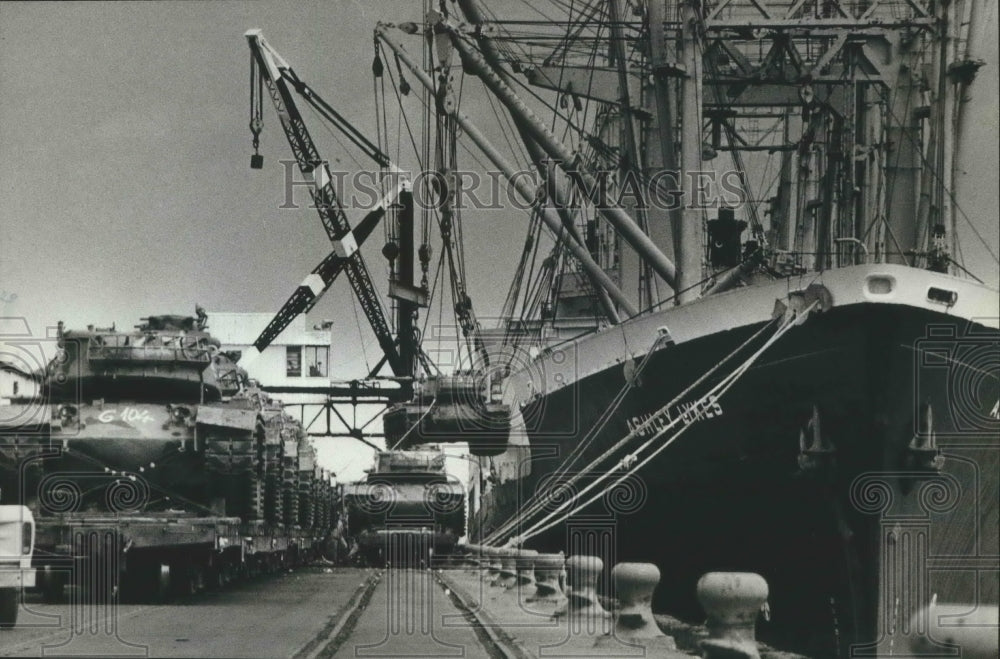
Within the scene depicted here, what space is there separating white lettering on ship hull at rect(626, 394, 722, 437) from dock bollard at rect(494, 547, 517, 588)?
2336 mm

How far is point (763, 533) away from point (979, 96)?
9013mm

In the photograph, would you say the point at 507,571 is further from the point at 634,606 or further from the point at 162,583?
the point at 634,606

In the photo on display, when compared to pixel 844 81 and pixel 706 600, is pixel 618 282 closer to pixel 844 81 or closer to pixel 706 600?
pixel 844 81

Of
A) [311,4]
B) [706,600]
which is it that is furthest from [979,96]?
[706,600]

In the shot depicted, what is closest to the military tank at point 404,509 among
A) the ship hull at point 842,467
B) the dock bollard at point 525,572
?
the dock bollard at point 525,572

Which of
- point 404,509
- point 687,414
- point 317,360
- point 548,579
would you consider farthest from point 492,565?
point 317,360

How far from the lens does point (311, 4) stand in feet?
65.3

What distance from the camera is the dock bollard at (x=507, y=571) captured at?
65.9ft

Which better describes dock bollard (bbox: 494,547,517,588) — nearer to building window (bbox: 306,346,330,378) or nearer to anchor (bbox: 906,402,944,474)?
anchor (bbox: 906,402,944,474)

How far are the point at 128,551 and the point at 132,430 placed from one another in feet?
13.2

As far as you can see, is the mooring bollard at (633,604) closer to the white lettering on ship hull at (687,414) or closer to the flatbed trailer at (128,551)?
the white lettering on ship hull at (687,414)

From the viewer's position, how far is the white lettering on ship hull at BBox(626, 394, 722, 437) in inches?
672

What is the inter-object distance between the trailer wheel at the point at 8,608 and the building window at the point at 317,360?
3138 cm

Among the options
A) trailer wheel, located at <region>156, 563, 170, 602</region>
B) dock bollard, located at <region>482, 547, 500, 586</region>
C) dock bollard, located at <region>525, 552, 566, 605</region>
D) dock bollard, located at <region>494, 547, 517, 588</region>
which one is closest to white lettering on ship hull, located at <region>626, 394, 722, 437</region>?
dock bollard, located at <region>525, 552, 566, 605</region>
